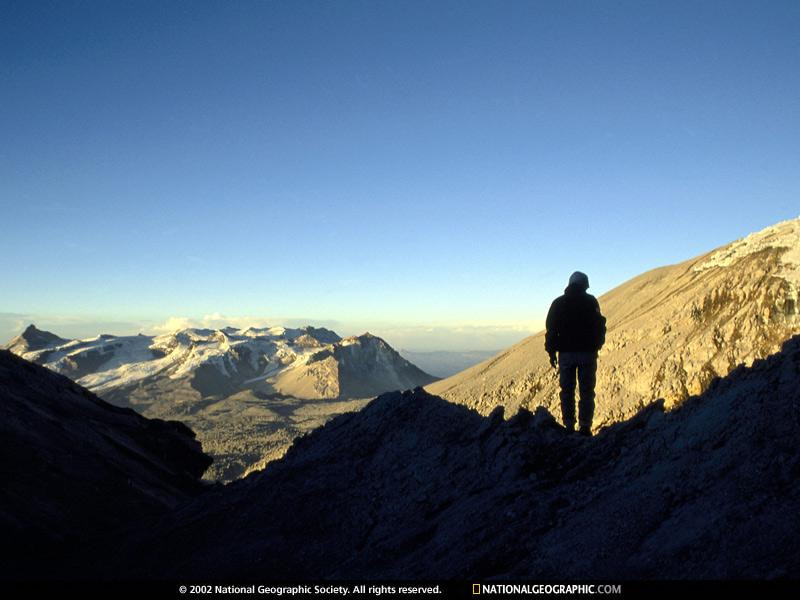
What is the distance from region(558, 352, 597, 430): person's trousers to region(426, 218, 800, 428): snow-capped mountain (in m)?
6.49

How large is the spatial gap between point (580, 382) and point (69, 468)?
10593 millimetres

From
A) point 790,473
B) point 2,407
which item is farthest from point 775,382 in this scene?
point 2,407

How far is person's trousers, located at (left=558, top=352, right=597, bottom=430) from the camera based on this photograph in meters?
8.98

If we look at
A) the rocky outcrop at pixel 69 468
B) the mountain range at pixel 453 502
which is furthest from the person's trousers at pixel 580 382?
the rocky outcrop at pixel 69 468

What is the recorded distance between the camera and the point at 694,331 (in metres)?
19.8

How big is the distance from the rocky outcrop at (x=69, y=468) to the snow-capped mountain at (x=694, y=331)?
519 inches

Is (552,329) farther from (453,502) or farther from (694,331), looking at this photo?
(694,331)

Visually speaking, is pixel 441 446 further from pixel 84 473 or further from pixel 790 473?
pixel 84 473

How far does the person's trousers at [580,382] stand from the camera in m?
8.98

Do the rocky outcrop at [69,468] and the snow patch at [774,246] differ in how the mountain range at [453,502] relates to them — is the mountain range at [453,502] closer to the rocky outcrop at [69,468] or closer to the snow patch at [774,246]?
the rocky outcrop at [69,468]

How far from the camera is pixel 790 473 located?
4.71 meters

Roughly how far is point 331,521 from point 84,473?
6.99 meters

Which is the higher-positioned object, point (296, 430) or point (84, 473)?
point (84, 473)

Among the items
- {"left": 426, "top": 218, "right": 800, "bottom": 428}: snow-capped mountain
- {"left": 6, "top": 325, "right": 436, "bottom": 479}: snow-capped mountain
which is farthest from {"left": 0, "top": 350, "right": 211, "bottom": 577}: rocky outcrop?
{"left": 6, "top": 325, "right": 436, "bottom": 479}: snow-capped mountain
